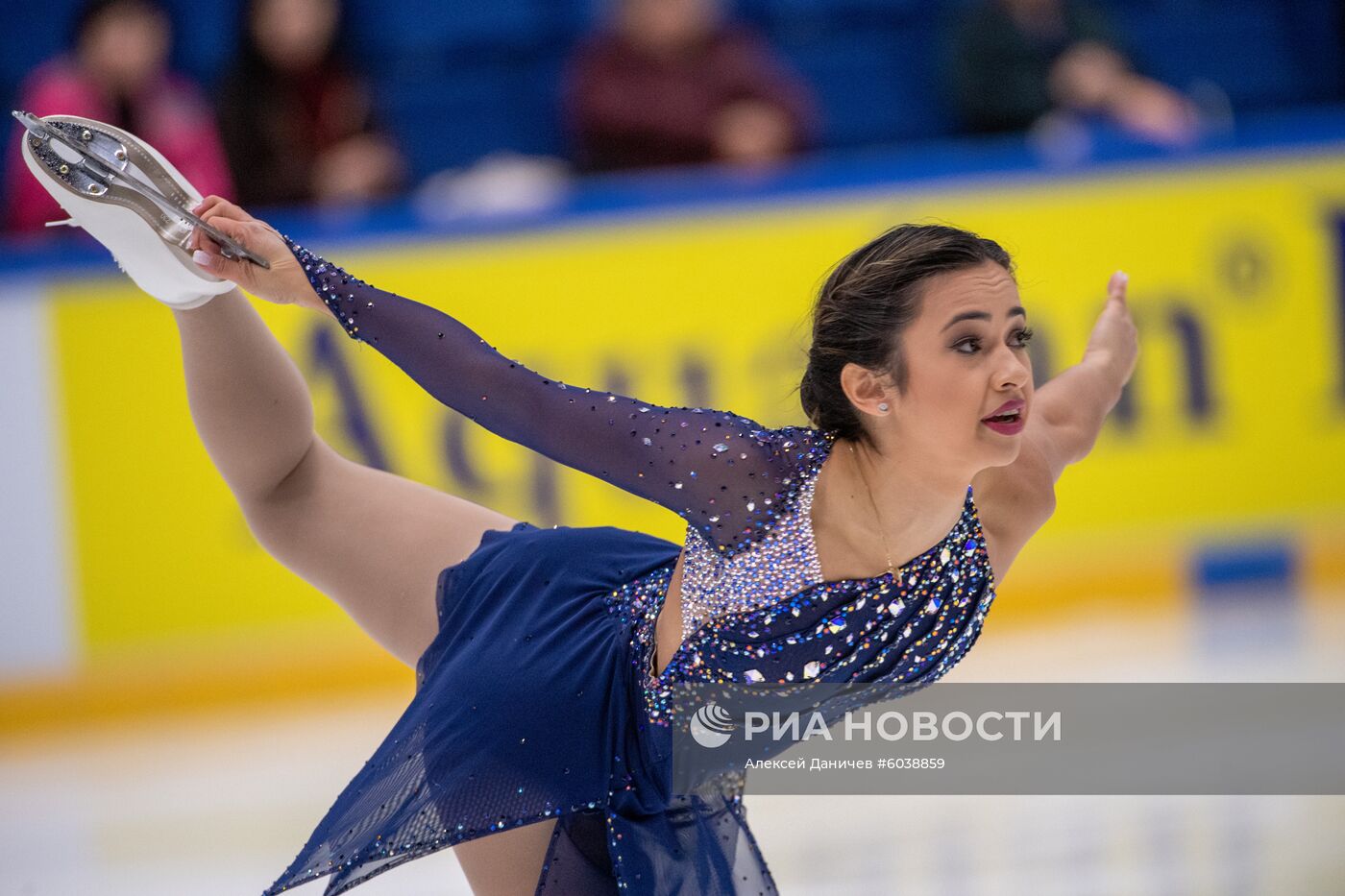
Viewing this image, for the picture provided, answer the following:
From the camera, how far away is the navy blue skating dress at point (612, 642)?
7.41 feet

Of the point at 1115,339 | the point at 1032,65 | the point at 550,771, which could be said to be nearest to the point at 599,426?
the point at 550,771

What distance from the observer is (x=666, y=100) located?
547 centimetres

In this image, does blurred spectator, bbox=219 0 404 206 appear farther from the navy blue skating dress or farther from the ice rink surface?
the navy blue skating dress

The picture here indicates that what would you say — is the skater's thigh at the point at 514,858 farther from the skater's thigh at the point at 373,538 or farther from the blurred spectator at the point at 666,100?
the blurred spectator at the point at 666,100

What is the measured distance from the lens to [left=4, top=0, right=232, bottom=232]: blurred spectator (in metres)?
4.97

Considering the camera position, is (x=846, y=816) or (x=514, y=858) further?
(x=846, y=816)

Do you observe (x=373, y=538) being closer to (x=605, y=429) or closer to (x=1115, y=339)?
(x=605, y=429)

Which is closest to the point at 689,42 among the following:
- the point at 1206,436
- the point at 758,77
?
the point at 758,77

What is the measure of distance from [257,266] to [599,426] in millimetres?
561

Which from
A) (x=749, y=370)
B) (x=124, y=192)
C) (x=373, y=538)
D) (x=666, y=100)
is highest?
(x=666, y=100)

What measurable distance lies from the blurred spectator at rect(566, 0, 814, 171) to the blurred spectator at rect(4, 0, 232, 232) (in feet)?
4.08

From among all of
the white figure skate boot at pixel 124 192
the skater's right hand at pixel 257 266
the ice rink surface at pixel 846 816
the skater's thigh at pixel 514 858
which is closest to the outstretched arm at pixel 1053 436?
the ice rink surface at pixel 846 816

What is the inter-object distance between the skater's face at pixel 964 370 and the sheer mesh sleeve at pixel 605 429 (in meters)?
0.20

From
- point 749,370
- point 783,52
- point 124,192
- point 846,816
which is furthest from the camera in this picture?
point 783,52
